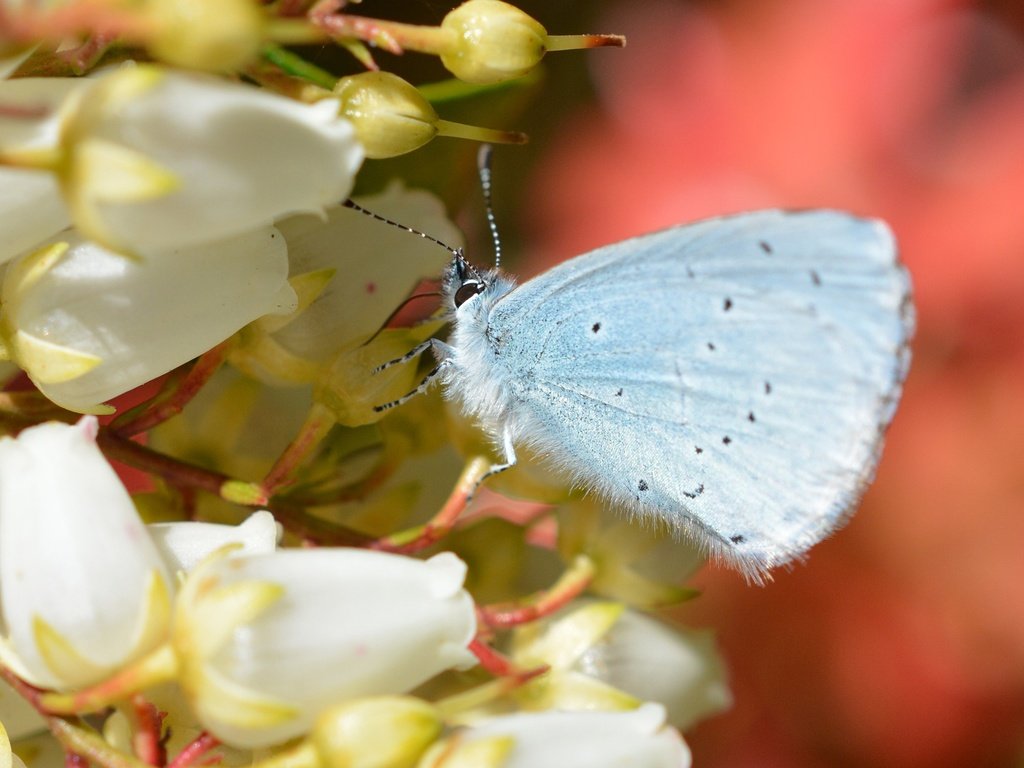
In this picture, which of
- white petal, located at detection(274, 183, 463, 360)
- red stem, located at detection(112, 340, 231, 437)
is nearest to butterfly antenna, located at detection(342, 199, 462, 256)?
white petal, located at detection(274, 183, 463, 360)

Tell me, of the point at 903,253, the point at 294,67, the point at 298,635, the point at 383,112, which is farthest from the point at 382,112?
the point at 903,253

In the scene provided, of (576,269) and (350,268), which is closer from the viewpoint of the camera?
(350,268)

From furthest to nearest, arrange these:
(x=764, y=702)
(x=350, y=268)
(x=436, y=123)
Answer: (x=764, y=702) → (x=350, y=268) → (x=436, y=123)

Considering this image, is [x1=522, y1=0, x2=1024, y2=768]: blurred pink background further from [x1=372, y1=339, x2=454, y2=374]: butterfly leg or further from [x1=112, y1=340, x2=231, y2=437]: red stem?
[x1=112, y1=340, x2=231, y2=437]: red stem

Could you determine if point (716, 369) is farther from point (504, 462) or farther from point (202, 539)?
point (202, 539)

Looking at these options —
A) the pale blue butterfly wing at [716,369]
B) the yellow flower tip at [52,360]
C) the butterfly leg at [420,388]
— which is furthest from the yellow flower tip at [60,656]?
the pale blue butterfly wing at [716,369]

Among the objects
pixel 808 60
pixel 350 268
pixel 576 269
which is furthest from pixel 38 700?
pixel 808 60

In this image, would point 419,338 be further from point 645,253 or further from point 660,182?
point 660,182
